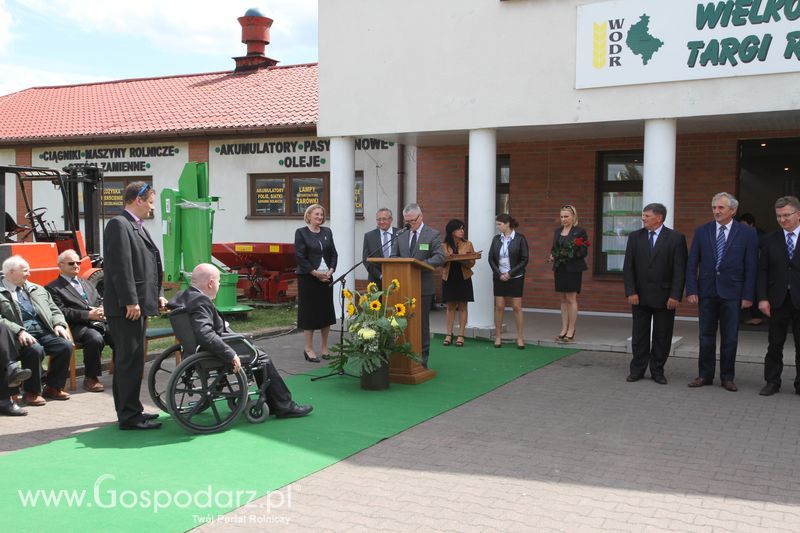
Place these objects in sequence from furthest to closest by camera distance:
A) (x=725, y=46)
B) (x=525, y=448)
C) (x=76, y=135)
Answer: (x=76, y=135), (x=725, y=46), (x=525, y=448)

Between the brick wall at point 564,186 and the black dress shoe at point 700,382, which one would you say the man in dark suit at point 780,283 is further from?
the brick wall at point 564,186

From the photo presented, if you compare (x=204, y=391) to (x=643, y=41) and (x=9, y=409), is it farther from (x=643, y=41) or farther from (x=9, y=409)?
(x=643, y=41)

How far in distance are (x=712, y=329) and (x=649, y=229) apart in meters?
1.22

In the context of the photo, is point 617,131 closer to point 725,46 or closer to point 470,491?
point 725,46

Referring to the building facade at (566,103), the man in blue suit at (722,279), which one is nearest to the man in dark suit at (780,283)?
the man in blue suit at (722,279)

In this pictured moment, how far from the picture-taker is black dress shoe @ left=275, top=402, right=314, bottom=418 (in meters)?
6.53

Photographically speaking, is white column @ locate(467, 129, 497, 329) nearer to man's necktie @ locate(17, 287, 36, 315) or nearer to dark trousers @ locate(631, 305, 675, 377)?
dark trousers @ locate(631, 305, 675, 377)

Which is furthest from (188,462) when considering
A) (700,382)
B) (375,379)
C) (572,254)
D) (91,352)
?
(572,254)

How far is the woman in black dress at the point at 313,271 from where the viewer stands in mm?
9125

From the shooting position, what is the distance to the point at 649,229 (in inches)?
327

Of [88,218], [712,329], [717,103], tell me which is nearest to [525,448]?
[712,329]

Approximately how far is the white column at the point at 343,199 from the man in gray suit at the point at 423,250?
3.27 metres

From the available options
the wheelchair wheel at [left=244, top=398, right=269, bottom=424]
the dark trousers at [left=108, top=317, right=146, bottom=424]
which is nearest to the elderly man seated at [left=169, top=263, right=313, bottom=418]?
the wheelchair wheel at [left=244, top=398, right=269, bottom=424]

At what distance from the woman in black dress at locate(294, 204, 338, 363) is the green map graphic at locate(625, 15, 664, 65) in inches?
172
